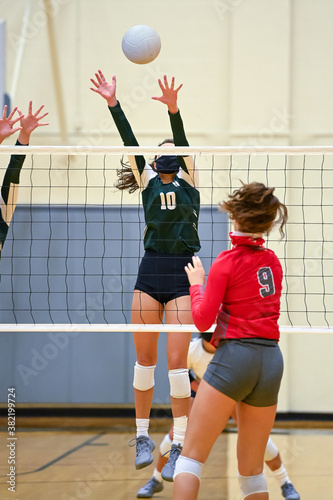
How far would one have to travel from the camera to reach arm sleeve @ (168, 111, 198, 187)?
12.2 feet

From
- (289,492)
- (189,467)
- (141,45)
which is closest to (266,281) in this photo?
(189,467)

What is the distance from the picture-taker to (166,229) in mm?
3838

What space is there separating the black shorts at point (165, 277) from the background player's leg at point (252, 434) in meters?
1.23

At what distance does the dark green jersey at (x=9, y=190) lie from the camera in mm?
3871

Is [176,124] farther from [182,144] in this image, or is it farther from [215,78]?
[215,78]

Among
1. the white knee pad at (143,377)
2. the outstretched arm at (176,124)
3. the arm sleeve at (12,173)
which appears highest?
the outstretched arm at (176,124)

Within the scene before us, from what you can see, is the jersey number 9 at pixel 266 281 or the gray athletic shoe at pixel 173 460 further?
the gray athletic shoe at pixel 173 460

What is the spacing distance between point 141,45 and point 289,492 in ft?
11.3

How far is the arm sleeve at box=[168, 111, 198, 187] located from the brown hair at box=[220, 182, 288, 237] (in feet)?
3.83

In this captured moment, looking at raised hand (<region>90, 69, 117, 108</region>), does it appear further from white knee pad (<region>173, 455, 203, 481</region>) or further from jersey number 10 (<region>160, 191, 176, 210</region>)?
white knee pad (<region>173, 455, 203, 481</region>)

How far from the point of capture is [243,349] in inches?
102

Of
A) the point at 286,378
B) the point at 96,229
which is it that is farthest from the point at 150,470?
the point at 96,229

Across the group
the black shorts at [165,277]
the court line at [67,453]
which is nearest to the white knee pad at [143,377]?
the black shorts at [165,277]

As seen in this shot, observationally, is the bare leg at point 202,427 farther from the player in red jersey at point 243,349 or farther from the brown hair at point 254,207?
the brown hair at point 254,207
